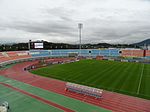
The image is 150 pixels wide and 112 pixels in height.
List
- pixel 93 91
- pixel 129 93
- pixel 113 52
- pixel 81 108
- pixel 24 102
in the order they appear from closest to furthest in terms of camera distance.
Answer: pixel 81 108, pixel 24 102, pixel 93 91, pixel 129 93, pixel 113 52

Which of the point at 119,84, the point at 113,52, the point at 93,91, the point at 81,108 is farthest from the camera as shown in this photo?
the point at 113,52

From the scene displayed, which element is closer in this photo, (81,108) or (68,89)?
(81,108)

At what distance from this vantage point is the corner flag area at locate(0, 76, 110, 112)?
1373 cm

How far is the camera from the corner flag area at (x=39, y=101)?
13.7 metres

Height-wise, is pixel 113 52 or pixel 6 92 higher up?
pixel 113 52

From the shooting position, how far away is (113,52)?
63500mm

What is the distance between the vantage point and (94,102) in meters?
15.4

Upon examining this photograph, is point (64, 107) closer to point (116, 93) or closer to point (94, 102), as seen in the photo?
point (94, 102)

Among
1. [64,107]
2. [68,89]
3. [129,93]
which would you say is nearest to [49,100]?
[64,107]

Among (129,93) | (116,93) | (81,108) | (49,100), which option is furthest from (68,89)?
(129,93)

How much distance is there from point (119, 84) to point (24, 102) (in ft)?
45.9

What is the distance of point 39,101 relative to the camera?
1544 centimetres

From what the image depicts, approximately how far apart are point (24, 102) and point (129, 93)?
42.8ft

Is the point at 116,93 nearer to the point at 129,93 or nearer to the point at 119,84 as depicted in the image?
the point at 129,93
